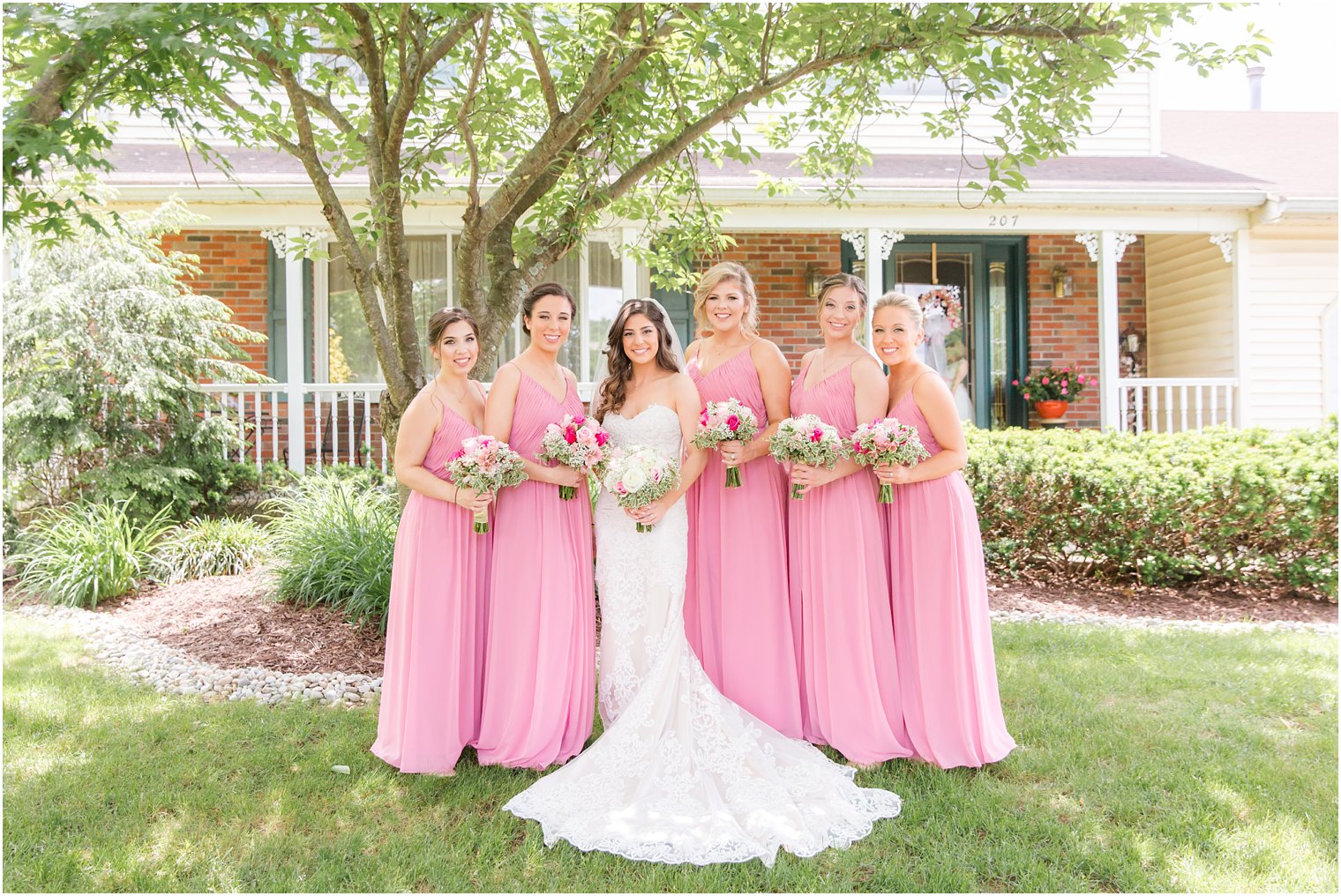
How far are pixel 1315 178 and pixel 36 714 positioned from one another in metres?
15.8

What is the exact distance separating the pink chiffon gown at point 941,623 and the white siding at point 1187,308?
900cm

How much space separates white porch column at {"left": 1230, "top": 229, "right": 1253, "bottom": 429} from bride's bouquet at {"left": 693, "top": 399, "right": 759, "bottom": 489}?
9.27 m

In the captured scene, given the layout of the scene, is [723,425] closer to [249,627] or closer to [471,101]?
[471,101]

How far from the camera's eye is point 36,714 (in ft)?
15.2

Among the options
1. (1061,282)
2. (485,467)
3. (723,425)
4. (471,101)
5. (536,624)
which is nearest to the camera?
(485,467)

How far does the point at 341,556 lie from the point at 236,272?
627cm

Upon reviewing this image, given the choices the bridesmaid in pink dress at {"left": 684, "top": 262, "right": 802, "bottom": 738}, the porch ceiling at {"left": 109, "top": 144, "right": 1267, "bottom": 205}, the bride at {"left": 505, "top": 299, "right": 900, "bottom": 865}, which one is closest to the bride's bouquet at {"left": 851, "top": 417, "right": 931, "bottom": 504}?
the bridesmaid in pink dress at {"left": 684, "top": 262, "right": 802, "bottom": 738}

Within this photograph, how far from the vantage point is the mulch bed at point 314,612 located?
5.70 metres

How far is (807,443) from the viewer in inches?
150

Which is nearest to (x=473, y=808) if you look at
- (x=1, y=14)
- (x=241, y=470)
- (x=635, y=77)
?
(x=1, y=14)

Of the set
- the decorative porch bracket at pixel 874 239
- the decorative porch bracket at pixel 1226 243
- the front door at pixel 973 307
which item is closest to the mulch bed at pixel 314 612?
the decorative porch bracket at pixel 874 239

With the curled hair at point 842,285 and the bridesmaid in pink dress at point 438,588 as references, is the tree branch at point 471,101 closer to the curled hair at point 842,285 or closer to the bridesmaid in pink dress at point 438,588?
the bridesmaid in pink dress at point 438,588

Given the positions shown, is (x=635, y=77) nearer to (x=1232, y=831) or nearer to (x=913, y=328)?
(x=913, y=328)

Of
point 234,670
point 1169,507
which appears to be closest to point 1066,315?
point 1169,507
